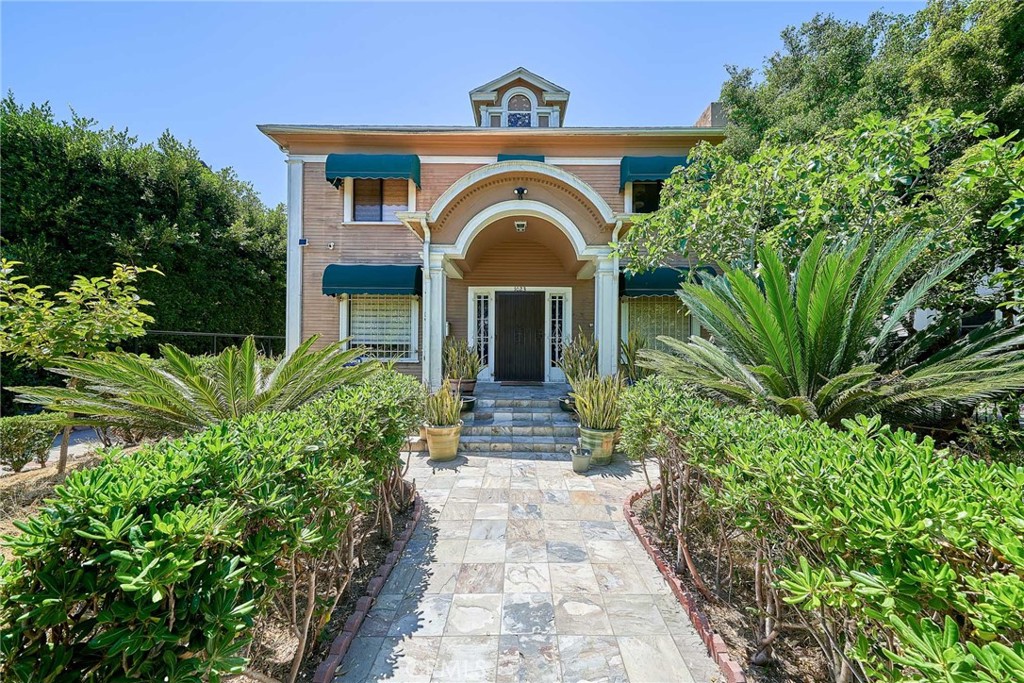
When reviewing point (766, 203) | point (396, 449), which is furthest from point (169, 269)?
point (766, 203)

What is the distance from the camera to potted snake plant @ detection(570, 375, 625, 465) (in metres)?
6.76

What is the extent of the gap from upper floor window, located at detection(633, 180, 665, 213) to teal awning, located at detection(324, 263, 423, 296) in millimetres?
6379

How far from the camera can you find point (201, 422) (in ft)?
13.6

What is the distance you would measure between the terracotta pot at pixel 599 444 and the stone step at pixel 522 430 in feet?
3.80

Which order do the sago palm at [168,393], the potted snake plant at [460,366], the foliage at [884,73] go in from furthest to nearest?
the potted snake plant at [460,366]
the foliage at [884,73]
the sago palm at [168,393]

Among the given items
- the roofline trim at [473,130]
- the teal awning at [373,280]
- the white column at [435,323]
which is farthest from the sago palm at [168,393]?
the roofline trim at [473,130]

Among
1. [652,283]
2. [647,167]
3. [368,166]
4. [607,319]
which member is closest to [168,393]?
[607,319]

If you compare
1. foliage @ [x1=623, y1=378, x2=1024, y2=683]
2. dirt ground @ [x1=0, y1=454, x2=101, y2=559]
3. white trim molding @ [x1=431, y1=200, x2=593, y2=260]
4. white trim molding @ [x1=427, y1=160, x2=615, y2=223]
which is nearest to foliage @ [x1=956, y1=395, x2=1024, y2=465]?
foliage @ [x1=623, y1=378, x2=1024, y2=683]

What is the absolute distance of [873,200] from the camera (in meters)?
4.97

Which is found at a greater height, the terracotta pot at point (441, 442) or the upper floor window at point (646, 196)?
the upper floor window at point (646, 196)

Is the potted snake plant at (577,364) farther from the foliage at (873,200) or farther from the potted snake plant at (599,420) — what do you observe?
the foliage at (873,200)

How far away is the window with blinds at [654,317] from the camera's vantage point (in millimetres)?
11305

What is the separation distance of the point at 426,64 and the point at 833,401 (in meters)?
9.81

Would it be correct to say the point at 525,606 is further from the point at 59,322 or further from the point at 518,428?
the point at 59,322
